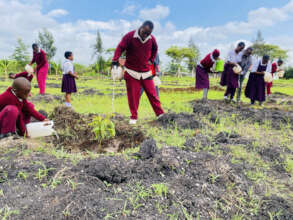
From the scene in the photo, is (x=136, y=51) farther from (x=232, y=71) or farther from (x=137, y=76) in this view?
(x=232, y=71)

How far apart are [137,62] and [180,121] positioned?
1234mm

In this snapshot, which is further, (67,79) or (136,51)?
(67,79)

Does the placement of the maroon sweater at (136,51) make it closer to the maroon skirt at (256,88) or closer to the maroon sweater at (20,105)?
the maroon sweater at (20,105)

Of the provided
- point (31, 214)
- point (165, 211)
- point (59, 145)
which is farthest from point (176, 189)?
point (59, 145)

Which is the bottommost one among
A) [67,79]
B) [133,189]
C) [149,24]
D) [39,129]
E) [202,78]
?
[133,189]

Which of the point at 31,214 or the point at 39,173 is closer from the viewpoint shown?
the point at 31,214

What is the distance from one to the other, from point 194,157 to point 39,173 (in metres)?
1.36

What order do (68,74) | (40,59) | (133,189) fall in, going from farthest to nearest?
(40,59), (68,74), (133,189)

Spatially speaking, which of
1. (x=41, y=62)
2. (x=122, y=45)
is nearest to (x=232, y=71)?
(x=122, y=45)

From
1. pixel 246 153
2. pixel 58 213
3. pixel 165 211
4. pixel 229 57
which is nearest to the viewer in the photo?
pixel 58 213

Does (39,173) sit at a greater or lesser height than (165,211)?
greater

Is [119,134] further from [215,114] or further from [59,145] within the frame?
[215,114]

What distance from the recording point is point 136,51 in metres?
3.54

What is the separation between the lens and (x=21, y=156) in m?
2.09
